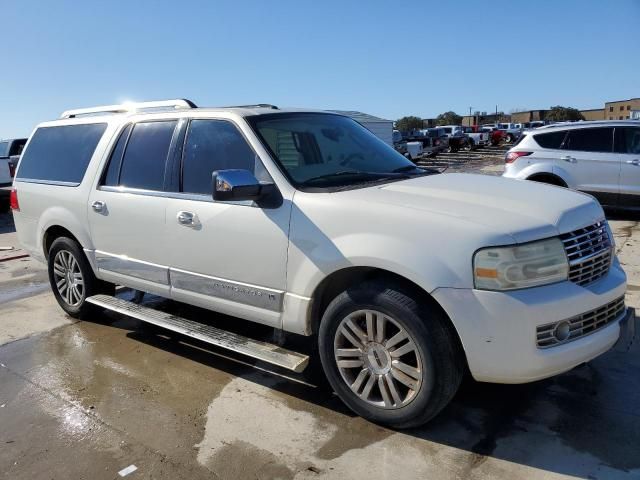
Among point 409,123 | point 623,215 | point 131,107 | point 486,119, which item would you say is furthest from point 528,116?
point 131,107

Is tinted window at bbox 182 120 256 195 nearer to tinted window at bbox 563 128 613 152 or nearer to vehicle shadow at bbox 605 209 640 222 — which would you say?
tinted window at bbox 563 128 613 152

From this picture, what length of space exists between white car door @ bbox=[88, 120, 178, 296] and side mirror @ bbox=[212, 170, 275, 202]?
921mm

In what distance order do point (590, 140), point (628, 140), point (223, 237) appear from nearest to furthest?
point (223, 237), point (628, 140), point (590, 140)

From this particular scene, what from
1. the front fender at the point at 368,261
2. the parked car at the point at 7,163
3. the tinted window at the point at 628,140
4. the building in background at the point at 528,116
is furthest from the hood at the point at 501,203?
the building in background at the point at 528,116

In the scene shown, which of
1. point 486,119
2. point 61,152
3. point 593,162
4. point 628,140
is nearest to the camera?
point 61,152

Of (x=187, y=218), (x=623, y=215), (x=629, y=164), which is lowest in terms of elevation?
→ (x=623, y=215)

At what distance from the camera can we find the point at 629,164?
346 inches

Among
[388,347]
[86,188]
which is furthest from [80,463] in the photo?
[86,188]

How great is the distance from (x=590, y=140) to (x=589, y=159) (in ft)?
1.17

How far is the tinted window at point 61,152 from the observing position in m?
4.96

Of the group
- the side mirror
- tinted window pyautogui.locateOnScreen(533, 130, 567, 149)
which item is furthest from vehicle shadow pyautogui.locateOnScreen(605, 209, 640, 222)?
the side mirror

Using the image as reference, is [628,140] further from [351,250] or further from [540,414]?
[351,250]

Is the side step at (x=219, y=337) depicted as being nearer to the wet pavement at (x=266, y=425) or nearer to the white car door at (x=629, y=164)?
the wet pavement at (x=266, y=425)

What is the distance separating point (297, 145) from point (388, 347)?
5.24 ft
